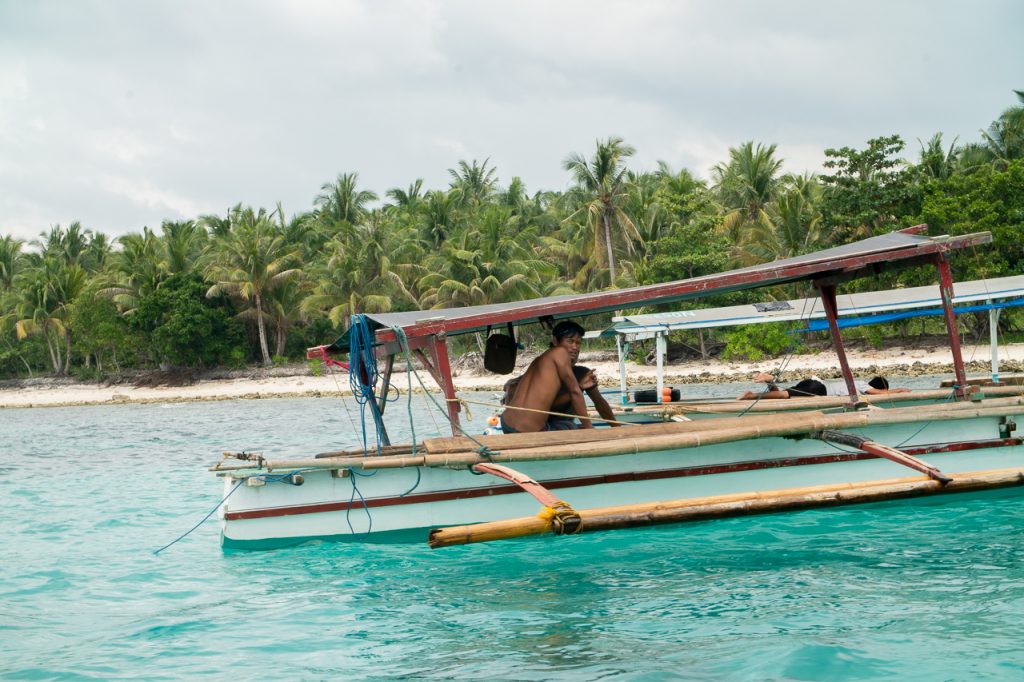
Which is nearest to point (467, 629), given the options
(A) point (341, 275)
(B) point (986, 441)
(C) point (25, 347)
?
(B) point (986, 441)

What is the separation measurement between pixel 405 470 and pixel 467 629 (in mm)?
1830

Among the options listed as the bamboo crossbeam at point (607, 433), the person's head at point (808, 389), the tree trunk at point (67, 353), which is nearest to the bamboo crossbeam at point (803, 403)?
the person's head at point (808, 389)

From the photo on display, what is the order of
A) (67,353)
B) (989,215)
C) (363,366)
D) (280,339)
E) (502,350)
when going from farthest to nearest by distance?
(67,353)
(280,339)
(989,215)
(502,350)
(363,366)

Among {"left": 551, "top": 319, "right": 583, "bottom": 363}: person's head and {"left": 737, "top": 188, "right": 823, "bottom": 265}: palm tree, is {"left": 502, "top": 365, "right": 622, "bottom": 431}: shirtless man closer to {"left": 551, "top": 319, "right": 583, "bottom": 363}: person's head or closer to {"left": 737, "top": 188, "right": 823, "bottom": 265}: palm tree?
{"left": 551, "top": 319, "right": 583, "bottom": 363}: person's head

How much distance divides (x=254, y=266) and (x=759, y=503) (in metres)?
39.7

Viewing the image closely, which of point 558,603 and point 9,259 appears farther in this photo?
point 9,259

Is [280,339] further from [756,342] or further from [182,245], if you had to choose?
[756,342]

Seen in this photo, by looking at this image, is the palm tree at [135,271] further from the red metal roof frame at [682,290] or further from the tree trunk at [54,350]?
the red metal roof frame at [682,290]

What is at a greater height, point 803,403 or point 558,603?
point 803,403

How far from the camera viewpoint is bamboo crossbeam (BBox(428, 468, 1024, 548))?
572cm

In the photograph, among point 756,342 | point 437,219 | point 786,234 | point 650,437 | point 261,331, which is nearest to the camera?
point 650,437

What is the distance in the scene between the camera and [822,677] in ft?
16.0

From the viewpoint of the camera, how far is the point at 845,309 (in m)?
13.6

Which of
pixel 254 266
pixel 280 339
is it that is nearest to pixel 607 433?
pixel 254 266
